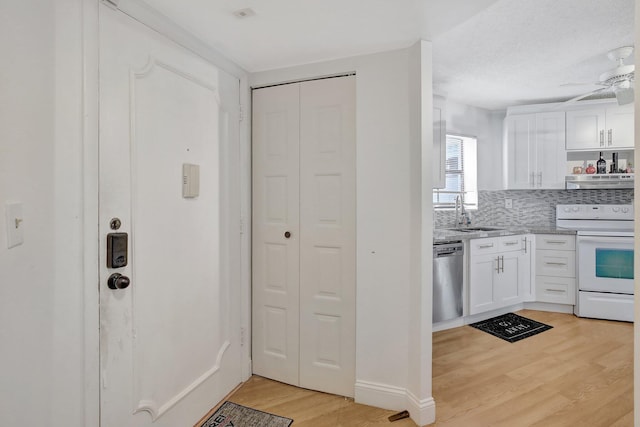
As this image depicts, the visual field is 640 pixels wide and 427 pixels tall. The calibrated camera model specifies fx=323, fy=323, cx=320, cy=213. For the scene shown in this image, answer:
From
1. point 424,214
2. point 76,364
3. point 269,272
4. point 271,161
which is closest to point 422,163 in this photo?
point 424,214

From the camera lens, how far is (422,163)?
1.91m

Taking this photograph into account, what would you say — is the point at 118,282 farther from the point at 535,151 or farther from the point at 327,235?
the point at 535,151

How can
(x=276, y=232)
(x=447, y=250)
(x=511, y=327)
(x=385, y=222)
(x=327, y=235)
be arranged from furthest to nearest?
(x=511, y=327)
(x=447, y=250)
(x=276, y=232)
(x=327, y=235)
(x=385, y=222)

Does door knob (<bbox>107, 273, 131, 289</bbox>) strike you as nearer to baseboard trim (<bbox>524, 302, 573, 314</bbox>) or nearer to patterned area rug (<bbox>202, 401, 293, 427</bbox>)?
patterned area rug (<bbox>202, 401, 293, 427</bbox>)

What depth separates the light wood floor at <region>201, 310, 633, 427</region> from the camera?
6.35ft

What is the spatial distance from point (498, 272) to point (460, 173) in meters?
1.29

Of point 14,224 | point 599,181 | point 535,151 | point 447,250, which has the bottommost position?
point 447,250

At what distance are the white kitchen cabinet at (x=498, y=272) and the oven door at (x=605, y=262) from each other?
516mm

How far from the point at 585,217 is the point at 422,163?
11.2ft

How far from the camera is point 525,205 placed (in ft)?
14.0

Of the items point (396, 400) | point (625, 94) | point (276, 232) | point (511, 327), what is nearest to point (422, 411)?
point (396, 400)

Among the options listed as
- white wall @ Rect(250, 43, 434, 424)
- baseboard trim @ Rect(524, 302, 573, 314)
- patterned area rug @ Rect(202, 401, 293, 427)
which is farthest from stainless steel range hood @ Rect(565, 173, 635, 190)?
patterned area rug @ Rect(202, 401, 293, 427)

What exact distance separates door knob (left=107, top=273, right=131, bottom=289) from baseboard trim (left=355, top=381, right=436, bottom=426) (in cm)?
153

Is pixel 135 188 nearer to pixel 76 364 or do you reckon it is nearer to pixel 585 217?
pixel 76 364
